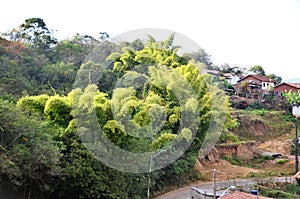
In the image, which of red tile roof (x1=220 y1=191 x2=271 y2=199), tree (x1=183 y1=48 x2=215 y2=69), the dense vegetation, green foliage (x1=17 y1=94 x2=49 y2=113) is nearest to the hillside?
the dense vegetation

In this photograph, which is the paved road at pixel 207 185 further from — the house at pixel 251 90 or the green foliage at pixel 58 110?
the house at pixel 251 90

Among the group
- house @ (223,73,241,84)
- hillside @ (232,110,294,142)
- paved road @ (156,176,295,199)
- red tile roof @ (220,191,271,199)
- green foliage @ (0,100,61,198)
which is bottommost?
paved road @ (156,176,295,199)

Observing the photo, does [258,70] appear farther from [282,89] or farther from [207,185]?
[207,185]

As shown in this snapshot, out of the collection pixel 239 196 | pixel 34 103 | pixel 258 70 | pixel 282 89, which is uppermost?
pixel 258 70

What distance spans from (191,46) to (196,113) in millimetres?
4430

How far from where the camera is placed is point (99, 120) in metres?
13.8

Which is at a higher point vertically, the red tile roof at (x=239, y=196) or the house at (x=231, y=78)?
the house at (x=231, y=78)

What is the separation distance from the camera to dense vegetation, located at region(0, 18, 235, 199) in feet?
40.1

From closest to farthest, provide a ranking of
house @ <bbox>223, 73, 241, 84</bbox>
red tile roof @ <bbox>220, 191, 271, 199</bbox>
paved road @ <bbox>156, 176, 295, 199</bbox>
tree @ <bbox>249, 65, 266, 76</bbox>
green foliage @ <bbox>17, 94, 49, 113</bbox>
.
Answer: red tile roof @ <bbox>220, 191, 271, 199</bbox>
green foliage @ <bbox>17, 94, 49, 113</bbox>
paved road @ <bbox>156, 176, 295, 199</bbox>
house @ <bbox>223, 73, 241, 84</bbox>
tree @ <bbox>249, 65, 266, 76</bbox>

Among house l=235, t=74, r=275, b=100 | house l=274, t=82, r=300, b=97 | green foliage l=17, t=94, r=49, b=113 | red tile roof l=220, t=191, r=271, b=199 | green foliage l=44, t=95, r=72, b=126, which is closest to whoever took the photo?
red tile roof l=220, t=191, r=271, b=199

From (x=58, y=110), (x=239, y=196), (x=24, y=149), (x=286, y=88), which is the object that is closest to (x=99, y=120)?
(x=58, y=110)

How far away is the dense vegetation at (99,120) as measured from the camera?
12227mm

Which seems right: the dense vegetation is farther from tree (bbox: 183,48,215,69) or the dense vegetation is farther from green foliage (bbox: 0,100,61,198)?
tree (bbox: 183,48,215,69)

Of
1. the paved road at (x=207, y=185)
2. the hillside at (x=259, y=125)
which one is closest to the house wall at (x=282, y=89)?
the hillside at (x=259, y=125)
